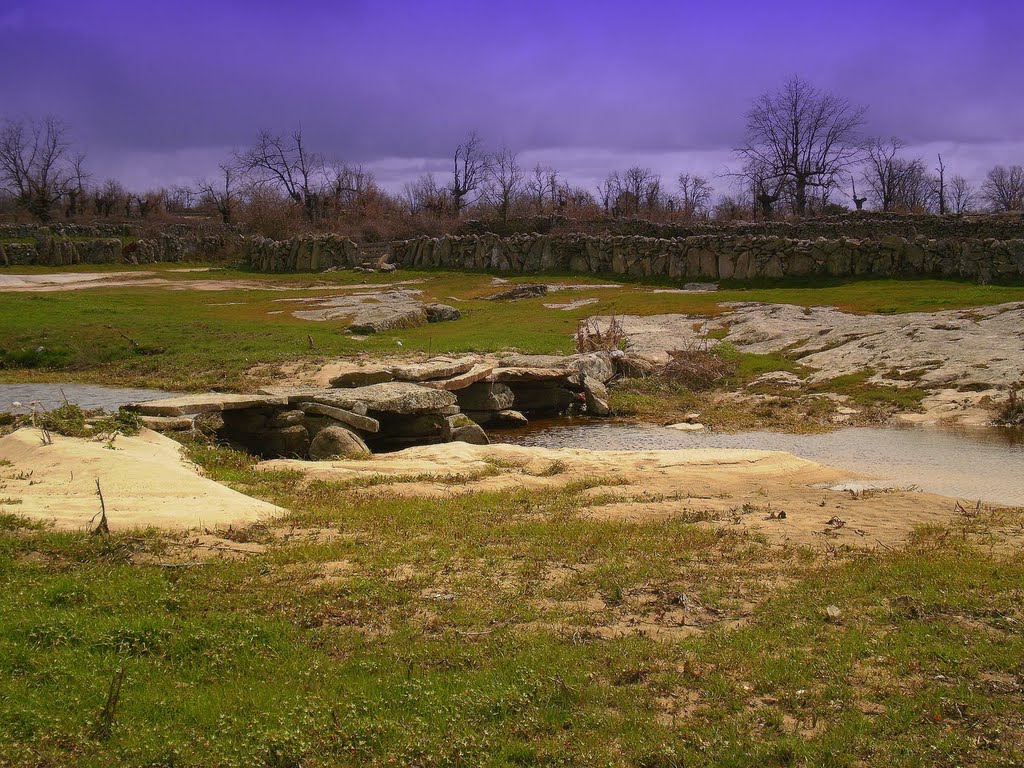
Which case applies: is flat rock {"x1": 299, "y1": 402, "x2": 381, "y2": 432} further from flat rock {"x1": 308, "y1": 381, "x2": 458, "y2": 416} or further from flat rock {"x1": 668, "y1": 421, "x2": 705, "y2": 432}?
flat rock {"x1": 668, "y1": 421, "x2": 705, "y2": 432}

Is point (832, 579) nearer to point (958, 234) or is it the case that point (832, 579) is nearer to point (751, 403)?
point (751, 403)

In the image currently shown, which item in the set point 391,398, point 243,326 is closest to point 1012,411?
point 391,398

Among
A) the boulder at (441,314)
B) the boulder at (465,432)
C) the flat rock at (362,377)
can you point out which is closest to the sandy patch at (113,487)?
the boulder at (465,432)

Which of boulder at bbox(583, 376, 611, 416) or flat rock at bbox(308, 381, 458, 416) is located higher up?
flat rock at bbox(308, 381, 458, 416)

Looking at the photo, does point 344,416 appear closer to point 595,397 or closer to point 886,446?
point 595,397

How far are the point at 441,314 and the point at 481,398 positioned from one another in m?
17.1

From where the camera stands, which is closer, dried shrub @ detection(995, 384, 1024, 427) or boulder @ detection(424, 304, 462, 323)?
dried shrub @ detection(995, 384, 1024, 427)

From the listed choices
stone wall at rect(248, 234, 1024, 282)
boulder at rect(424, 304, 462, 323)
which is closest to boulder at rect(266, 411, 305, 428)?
boulder at rect(424, 304, 462, 323)

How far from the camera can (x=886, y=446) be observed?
18703 mm

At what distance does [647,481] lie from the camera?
1367cm

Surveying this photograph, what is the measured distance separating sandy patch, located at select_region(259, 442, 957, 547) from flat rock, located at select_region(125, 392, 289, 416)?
3.10 metres

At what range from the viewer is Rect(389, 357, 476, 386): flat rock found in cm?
2180

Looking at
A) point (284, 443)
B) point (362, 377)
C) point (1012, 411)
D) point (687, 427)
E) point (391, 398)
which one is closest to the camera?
point (284, 443)

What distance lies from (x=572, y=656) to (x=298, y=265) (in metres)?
60.5
